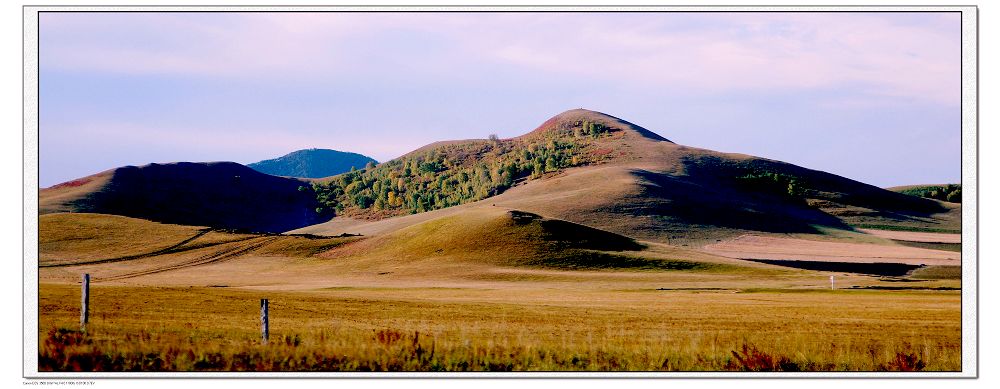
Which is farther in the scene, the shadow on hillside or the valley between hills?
the shadow on hillside

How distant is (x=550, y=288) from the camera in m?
79.4

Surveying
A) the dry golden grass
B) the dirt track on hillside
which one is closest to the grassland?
the dry golden grass

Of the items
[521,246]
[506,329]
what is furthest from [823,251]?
[506,329]

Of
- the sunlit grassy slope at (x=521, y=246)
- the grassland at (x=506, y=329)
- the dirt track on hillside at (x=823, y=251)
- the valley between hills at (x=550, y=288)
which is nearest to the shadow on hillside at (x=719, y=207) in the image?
the valley between hills at (x=550, y=288)

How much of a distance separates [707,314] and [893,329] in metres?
9.79

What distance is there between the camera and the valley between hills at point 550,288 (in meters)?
21.5

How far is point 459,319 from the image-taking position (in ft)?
122

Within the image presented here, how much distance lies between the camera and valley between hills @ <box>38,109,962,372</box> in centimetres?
2152

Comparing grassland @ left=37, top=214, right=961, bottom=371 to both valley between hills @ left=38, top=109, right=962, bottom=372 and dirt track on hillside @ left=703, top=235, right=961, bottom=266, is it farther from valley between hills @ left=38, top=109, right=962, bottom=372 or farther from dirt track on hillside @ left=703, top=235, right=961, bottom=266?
dirt track on hillside @ left=703, top=235, right=961, bottom=266

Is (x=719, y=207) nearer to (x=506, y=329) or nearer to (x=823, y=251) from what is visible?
(x=823, y=251)

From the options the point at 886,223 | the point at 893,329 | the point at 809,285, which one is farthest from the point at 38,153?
the point at 886,223

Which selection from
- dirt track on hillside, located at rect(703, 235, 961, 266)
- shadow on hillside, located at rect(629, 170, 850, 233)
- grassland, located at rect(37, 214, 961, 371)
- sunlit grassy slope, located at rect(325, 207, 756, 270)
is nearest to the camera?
grassland, located at rect(37, 214, 961, 371)
